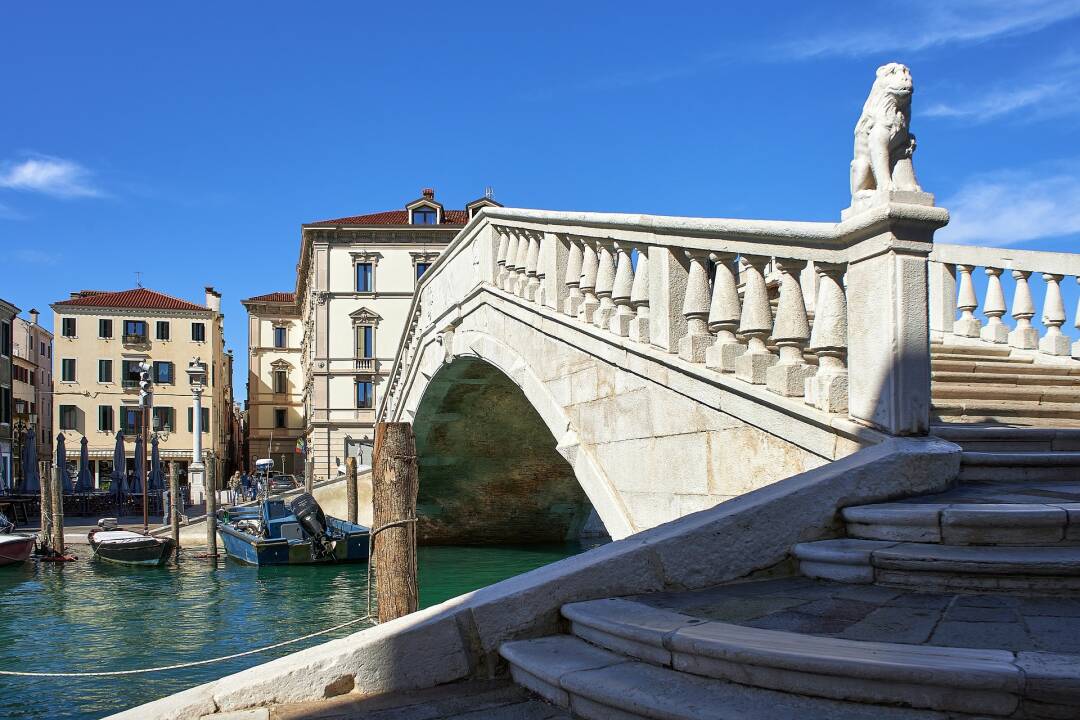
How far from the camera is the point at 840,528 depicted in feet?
10.7

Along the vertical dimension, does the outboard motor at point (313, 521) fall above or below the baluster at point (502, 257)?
below

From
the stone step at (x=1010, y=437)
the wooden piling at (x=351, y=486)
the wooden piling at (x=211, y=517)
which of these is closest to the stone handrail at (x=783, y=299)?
the stone step at (x=1010, y=437)

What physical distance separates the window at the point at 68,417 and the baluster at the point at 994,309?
3691cm

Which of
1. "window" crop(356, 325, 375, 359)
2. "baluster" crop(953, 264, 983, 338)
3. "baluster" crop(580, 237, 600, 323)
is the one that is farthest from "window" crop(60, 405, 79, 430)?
"baluster" crop(953, 264, 983, 338)

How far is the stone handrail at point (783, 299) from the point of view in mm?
3539

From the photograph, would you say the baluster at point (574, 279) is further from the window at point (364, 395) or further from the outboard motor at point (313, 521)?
the window at point (364, 395)

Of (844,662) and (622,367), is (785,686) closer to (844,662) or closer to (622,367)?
(844,662)

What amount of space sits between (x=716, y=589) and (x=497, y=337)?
561 cm

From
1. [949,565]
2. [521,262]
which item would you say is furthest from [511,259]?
[949,565]

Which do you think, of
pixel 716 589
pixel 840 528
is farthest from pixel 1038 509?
pixel 716 589

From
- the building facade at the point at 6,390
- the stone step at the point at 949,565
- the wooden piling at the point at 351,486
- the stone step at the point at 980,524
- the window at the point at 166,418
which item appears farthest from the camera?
the window at the point at 166,418

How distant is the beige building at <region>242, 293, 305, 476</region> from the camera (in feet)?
141

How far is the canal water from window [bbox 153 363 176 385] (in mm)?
23371

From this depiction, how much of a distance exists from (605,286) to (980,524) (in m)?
3.41
